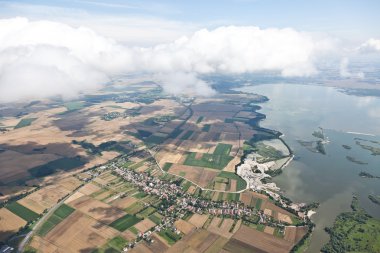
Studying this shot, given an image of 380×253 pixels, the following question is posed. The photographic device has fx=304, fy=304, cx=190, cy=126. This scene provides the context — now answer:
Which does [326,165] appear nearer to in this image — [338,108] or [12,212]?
[12,212]

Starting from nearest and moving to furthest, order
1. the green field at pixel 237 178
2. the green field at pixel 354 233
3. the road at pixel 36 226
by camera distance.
Result: the road at pixel 36 226, the green field at pixel 354 233, the green field at pixel 237 178

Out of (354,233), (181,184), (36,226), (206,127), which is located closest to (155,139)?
(206,127)

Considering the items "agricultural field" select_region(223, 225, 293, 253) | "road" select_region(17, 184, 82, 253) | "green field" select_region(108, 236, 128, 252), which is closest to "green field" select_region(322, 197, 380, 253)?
"agricultural field" select_region(223, 225, 293, 253)

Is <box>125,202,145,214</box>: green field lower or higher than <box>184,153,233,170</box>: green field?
higher

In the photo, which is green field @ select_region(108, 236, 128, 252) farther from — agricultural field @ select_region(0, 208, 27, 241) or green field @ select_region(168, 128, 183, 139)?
green field @ select_region(168, 128, 183, 139)

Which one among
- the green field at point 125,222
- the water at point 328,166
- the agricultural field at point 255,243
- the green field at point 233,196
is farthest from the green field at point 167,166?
the agricultural field at point 255,243

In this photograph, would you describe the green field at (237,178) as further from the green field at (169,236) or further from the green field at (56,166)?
the green field at (56,166)
